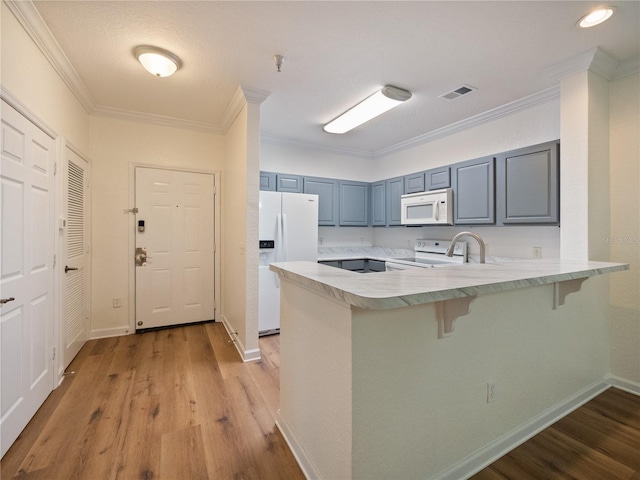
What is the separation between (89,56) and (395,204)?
12.0 ft

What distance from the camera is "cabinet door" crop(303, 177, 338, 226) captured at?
14.4 ft

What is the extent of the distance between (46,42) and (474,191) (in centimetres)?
384

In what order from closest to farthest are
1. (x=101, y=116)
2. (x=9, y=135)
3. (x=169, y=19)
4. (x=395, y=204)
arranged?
(x=9, y=135)
(x=169, y=19)
(x=101, y=116)
(x=395, y=204)

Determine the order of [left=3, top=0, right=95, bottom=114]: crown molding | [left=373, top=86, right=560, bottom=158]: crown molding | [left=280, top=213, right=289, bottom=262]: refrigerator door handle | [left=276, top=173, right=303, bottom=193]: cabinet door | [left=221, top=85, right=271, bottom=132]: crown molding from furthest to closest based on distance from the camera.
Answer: [left=276, top=173, right=303, bottom=193]: cabinet door
[left=280, top=213, right=289, bottom=262]: refrigerator door handle
[left=373, top=86, right=560, bottom=158]: crown molding
[left=221, top=85, right=271, bottom=132]: crown molding
[left=3, top=0, right=95, bottom=114]: crown molding

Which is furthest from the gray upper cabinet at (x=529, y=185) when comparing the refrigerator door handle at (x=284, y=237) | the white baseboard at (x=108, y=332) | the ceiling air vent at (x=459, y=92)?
the white baseboard at (x=108, y=332)

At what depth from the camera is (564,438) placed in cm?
179

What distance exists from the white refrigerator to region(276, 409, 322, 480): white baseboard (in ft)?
5.21

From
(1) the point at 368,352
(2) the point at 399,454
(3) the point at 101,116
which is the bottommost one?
(2) the point at 399,454

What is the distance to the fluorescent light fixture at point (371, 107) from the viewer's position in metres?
2.81

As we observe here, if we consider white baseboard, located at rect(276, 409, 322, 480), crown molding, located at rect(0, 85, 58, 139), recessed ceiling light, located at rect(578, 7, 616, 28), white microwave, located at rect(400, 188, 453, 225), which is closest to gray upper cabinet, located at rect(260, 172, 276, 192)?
white microwave, located at rect(400, 188, 453, 225)

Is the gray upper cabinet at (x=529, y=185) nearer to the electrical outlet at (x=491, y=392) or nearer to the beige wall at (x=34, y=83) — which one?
the electrical outlet at (x=491, y=392)

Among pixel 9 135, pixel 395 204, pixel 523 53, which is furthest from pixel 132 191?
pixel 523 53

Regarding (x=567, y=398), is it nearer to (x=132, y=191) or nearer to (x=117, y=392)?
(x=117, y=392)

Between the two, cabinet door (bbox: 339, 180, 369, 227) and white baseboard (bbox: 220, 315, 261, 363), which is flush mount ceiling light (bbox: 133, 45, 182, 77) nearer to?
white baseboard (bbox: 220, 315, 261, 363)
